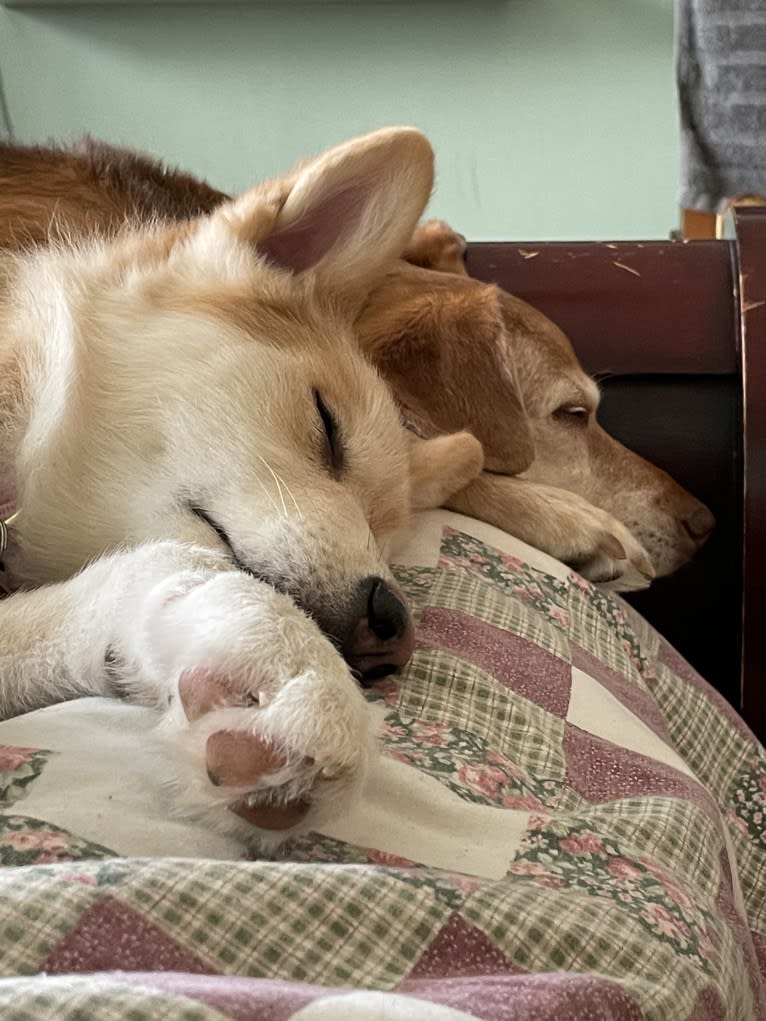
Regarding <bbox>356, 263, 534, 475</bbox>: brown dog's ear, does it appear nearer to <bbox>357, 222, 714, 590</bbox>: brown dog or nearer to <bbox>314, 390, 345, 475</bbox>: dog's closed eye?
<bbox>357, 222, 714, 590</bbox>: brown dog

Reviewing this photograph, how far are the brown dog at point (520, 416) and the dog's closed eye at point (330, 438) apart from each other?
0.28m

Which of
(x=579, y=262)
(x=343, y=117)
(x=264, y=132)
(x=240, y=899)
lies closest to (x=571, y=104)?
(x=343, y=117)

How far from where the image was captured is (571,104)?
3.13m

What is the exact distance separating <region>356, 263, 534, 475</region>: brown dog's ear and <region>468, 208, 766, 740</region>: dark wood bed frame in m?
0.21

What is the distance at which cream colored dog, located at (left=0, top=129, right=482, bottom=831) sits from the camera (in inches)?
23.0

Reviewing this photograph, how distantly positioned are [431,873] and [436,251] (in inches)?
46.6

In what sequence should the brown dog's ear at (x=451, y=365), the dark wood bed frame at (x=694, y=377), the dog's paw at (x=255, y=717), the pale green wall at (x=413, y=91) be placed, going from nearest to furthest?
the dog's paw at (x=255, y=717)
the brown dog's ear at (x=451, y=365)
the dark wood bed frame at (x=694, y=377)
the pale green wall at (x=413, y=91)

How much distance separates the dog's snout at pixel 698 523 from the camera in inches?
60.3

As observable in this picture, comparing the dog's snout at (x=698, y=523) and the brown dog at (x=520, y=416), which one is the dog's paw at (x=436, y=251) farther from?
the dog's snout at (x=698, y=523)

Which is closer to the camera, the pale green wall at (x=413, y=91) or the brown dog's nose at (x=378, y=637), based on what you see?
the brown dog's nose at (x=378, y=637)

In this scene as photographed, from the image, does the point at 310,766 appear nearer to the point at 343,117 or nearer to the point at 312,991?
the point at 312,991

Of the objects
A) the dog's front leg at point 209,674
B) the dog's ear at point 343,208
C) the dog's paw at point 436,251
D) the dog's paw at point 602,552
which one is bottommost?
the dog's paw at point 602,552

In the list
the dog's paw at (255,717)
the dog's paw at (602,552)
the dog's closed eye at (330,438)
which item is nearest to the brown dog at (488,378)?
the dog's paw at (602,552)

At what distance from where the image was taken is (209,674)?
1.93 feet
